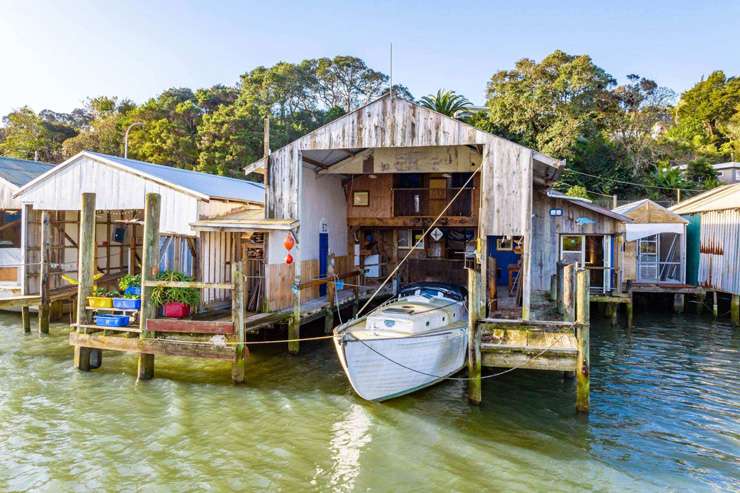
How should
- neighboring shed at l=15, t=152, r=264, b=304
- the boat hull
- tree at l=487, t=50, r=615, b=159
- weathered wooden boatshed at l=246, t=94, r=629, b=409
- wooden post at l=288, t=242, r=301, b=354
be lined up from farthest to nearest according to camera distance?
1. tree at l=487, t=50, r=615, b=159
2. neighboring shed at l=15, t=152, r=264, b=304
3. wooden post at l=288, t=242, r=301, b=354
4. weathered wooden boatshed at l=246, t=94, r=629, b=409
5. the boat hull

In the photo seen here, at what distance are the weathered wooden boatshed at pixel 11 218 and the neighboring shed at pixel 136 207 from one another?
1.05 m

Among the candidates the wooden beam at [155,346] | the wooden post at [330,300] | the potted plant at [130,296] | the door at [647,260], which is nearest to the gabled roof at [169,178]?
the potted plant at [130,296]

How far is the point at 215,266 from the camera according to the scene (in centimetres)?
1400

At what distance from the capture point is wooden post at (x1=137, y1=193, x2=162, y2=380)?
424 inches

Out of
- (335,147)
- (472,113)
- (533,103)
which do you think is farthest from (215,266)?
(472,113)

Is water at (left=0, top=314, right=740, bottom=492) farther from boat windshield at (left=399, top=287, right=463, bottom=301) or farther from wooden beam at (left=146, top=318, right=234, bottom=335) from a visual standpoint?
boat windshield at (left=399, top=287, right=463, bottom=301)

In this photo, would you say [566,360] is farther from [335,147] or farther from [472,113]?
[472,113]

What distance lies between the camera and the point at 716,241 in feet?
65.4

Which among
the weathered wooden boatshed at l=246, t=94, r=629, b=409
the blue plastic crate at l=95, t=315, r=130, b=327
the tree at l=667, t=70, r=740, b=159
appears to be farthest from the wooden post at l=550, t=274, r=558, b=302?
the tree at l=667, t=70, r=740, b=159

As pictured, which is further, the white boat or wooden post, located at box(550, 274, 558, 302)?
wooden post, located at box(550, 274, 558, 302)

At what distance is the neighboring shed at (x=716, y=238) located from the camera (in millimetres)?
18578

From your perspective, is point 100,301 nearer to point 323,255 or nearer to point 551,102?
point 323,255

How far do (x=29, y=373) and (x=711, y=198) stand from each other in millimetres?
27093

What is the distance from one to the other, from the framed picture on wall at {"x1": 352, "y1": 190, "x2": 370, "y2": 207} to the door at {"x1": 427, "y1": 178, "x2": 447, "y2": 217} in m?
2.48
